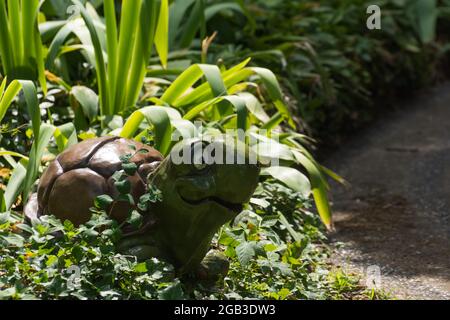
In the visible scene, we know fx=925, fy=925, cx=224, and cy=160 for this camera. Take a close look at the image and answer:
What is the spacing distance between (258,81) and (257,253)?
1.73m

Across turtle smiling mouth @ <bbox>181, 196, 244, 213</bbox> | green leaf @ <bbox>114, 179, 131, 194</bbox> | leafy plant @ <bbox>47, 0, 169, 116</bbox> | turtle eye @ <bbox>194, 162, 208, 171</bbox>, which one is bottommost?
turtle smiling mouth @ <bbox>181, 196, 244, 213</bbox>

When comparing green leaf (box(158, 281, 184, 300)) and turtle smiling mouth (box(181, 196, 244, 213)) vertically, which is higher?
turtle smiling mouth (box(181, 196, 244, 213))

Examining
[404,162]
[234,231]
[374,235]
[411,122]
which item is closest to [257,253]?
[234,231]

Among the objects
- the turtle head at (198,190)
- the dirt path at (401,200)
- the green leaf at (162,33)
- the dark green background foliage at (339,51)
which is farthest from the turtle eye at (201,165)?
the dark green background foliage at (339,51)

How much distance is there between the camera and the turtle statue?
104 inches

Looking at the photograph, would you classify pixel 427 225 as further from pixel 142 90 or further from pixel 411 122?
pixel 411 122

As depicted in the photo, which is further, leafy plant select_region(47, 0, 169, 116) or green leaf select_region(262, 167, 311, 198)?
leafy plant select_region(47, 0, 169, 116)

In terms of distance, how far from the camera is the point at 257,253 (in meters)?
2.89

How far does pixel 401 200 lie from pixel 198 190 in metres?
2.00

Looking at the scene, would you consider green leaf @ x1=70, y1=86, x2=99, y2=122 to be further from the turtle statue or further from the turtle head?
the turtle head

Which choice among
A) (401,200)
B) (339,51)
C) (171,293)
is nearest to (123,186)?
(171,293)

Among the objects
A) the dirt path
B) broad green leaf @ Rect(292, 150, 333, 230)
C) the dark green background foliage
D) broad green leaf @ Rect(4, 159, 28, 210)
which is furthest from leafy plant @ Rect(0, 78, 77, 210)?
the dark green background foliage

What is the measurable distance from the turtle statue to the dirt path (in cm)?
84

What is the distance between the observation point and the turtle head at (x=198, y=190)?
8.63 ft
